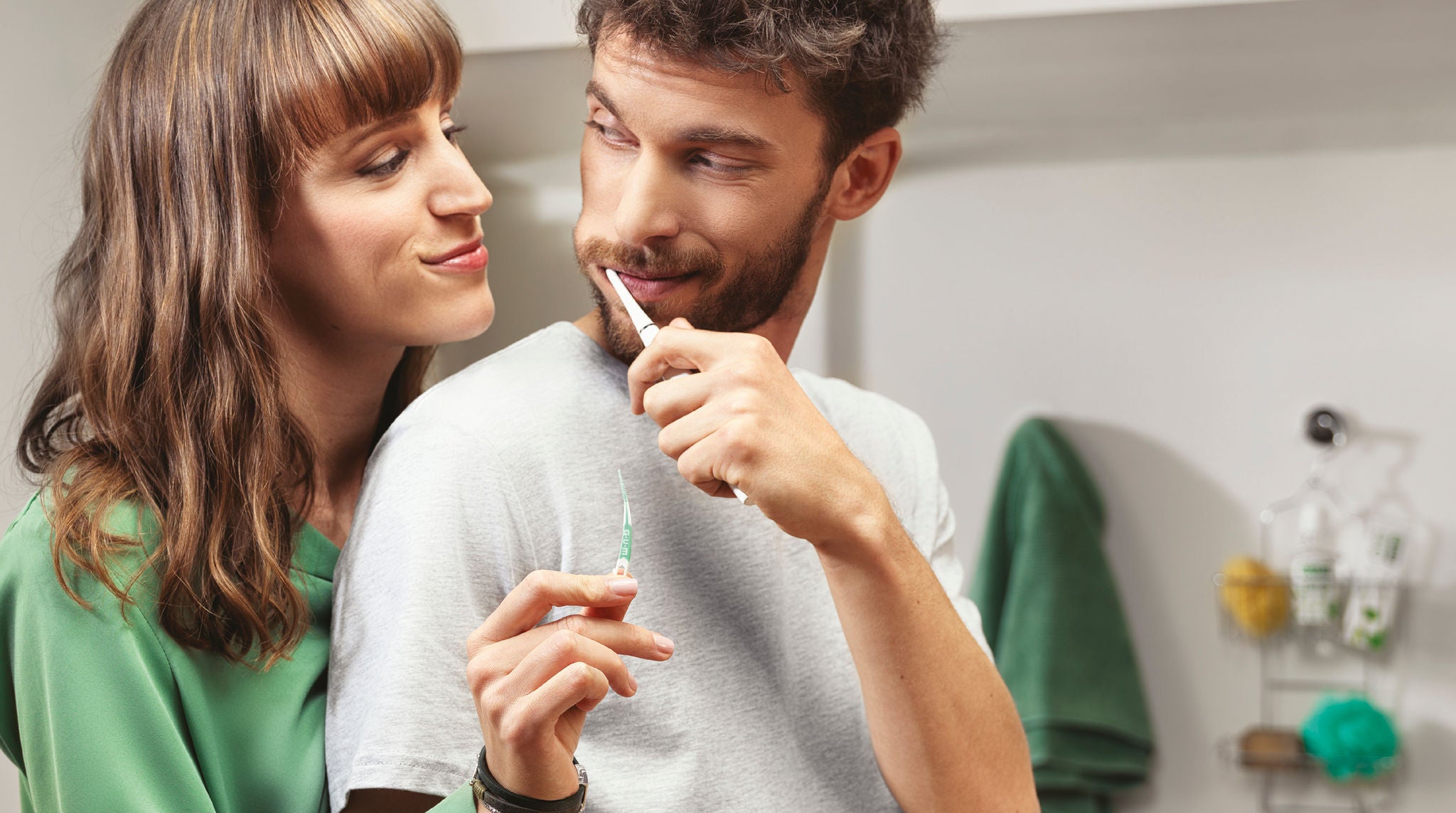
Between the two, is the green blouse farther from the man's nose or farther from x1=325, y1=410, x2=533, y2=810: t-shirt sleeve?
the man's nose

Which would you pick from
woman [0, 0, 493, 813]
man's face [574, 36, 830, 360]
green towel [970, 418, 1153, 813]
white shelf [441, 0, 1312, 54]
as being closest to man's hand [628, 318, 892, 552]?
man's face [574, 36, 830, 360]

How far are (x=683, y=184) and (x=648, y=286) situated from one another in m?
0.07

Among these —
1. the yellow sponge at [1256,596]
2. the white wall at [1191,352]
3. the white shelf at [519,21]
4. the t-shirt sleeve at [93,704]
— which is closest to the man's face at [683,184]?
the t-shirt sleeve at [93,704]

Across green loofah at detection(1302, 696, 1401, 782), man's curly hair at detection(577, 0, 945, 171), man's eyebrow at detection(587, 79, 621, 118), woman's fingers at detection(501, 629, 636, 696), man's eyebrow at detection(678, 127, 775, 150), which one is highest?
man's curly hair at detection(577, 0, 945, 171)

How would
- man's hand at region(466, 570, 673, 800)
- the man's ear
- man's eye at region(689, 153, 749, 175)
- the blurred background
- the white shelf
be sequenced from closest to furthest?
man's hand at region(466, 570, 673, 800) → man's eye at region(689, 153, 749, 175) → the man's ear → the white shelf → the blurred background

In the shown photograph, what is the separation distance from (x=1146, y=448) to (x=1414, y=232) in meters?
0.41

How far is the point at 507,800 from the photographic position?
0.58 metres

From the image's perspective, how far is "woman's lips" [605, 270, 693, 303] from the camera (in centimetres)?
76

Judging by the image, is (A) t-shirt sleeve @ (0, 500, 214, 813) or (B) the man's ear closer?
(A) t-shirt sleeve @ (0, 500, 214, 813)

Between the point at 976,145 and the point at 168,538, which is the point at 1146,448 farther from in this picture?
the point at 168,538

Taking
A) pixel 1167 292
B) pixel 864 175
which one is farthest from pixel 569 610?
pixel 1167 292

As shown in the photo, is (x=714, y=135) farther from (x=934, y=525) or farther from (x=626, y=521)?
(x=934, y=525)

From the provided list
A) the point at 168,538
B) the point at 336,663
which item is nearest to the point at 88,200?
the point at 168,538

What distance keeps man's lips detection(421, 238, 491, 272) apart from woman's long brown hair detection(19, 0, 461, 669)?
0.10 meters
